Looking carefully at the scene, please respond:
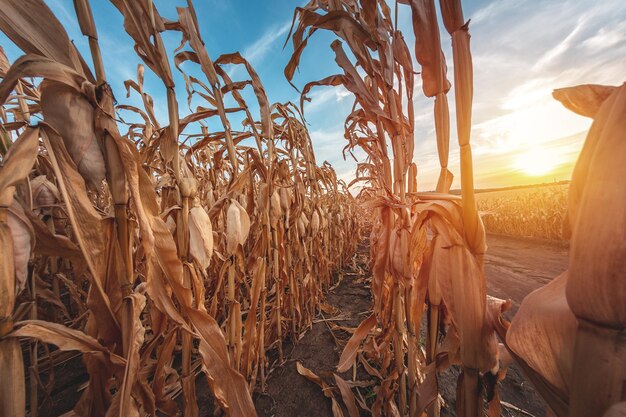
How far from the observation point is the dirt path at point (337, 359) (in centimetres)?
144

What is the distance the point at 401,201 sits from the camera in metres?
1.02

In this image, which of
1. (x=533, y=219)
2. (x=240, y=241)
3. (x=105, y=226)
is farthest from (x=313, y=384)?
(x=533, y=219)

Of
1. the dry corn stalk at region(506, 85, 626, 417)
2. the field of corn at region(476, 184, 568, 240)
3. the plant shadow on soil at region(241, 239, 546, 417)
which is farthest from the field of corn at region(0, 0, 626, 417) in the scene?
the field of corn at region(476, 184, 568, 240)

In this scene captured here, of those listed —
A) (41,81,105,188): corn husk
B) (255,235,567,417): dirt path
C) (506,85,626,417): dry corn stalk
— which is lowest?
(255,235,567,417): dirt path

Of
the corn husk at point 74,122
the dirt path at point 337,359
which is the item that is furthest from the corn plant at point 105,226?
the dirt path at point 337,359

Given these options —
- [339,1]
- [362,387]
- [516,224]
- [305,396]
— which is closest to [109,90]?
[339,1]

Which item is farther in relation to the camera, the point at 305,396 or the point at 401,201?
the point at 305,396

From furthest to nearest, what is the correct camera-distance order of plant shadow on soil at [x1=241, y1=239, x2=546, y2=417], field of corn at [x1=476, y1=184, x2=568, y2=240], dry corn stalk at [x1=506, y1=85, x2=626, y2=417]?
field of corn at [x1=476, y1=184, x2=568, y2=240]
plant shadow on soil at [x1=241, y1=239, x2=546, y2=417]
dry corn stalk at [x1=506, y1=85, x2=626, y2=417]

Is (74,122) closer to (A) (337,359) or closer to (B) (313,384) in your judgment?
(B) (313,384)

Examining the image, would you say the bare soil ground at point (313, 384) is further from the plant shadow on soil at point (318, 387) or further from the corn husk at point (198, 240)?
the corn husk at point (198, 240)

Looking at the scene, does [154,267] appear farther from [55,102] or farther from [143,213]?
[55,102]

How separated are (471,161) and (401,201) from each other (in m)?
0.44

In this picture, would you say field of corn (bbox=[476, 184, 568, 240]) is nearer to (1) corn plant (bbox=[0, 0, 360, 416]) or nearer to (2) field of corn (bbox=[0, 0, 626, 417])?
(2) field of corn (bbox=[0, 0, 626, 417])

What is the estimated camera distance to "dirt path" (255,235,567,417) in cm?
144
